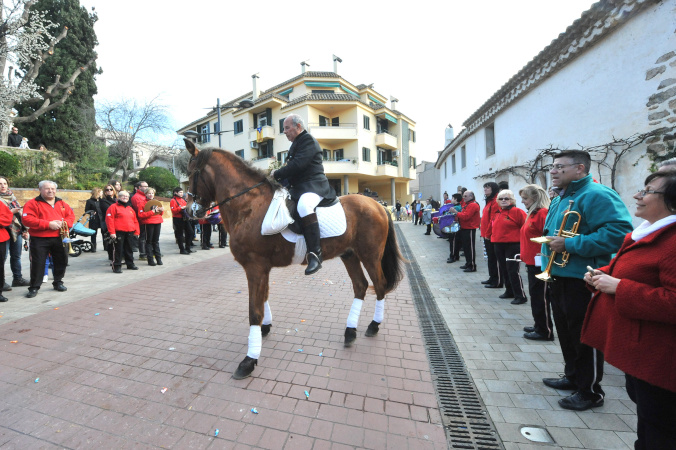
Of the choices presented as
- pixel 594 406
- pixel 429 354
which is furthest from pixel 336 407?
pixel 594 406

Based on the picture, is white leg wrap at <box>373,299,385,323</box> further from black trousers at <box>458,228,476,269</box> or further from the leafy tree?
the leafy tree

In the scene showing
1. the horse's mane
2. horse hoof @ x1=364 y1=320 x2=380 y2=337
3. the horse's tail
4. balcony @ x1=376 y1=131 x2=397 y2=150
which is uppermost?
balcony @ x1=376 y1=131 x2=397 y2=150

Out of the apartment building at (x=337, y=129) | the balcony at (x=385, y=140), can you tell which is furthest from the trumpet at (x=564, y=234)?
the balcony at (x=385, y=140)

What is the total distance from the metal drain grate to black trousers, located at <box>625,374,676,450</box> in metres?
0.90

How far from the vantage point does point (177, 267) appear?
8.46 m

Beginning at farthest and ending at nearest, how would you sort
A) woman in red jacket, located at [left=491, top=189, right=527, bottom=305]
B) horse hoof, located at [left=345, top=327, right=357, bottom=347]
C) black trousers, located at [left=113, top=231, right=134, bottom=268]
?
black trousers, located at [left=113, top=231, right=134, bottom=268], woman in red jacket, located at [left=491, top=189, right=527, bottom=305], horse hoof, located at [left=345, top=327, right=357, bottom=347]

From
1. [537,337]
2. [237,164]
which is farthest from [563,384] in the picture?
Answer: [237,164]

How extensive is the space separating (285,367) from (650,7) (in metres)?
9.04

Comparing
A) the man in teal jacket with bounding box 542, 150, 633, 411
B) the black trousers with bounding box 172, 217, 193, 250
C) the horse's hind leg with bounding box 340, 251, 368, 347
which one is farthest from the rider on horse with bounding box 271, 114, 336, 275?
the black trousers with bounding box 172, 217, 193, 250

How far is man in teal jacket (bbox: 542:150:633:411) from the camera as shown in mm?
2312

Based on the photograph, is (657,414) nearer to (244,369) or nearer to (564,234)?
(564,234)

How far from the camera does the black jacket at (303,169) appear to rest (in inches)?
135

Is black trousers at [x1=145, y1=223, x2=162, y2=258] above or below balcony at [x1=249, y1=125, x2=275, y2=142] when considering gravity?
below

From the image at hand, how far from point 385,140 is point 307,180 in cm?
3116
